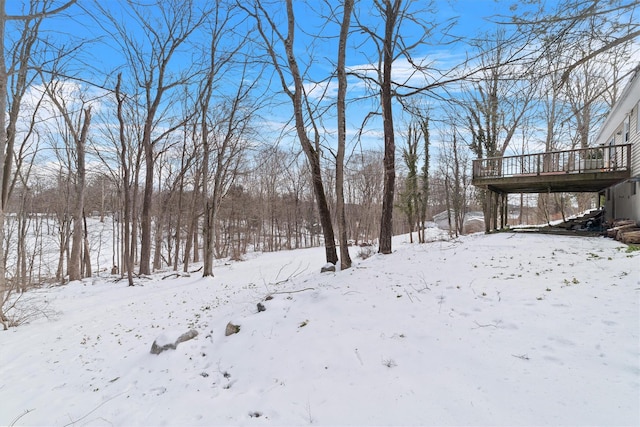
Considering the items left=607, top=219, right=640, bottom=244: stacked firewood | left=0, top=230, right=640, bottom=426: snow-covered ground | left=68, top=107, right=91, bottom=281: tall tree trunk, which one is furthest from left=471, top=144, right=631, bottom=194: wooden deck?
left=68, top=107, right=91, bottom=281: tall tree trunk

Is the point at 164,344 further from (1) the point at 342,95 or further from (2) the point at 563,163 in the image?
(2) the point at 563,163

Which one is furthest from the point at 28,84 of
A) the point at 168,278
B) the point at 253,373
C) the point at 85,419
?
the point at 253,373

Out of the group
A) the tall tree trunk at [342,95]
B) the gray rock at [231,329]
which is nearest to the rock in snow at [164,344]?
the gray rock at [231,329]

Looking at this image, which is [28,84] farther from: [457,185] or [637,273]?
[457,185]

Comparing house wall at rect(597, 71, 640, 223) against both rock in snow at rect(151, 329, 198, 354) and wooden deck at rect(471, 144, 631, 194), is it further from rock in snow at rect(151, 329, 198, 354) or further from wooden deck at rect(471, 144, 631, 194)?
rock in snow at rect(151, 329, 198, 354)

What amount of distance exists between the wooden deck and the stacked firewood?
208cm

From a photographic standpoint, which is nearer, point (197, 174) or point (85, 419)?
point (85, 419)

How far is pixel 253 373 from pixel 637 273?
18.5 ft

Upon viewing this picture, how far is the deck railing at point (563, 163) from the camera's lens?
440 inches

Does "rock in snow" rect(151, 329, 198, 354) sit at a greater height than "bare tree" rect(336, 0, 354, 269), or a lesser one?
lesser

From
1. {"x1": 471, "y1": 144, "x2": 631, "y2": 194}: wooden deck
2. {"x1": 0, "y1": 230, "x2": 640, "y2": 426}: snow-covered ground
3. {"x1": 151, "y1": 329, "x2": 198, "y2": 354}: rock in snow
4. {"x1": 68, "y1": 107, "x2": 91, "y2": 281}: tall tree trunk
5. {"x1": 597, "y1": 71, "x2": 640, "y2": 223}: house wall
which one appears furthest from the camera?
{"x1": 68, "y1": 107, "x2": 91, "y2": 281}: tall tree trunk

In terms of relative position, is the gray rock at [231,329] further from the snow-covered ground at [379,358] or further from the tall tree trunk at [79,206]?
the tall tree trunk at [79,206]

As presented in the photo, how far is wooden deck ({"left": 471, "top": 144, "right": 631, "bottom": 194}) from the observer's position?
1112 cm

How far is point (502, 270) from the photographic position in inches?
233
